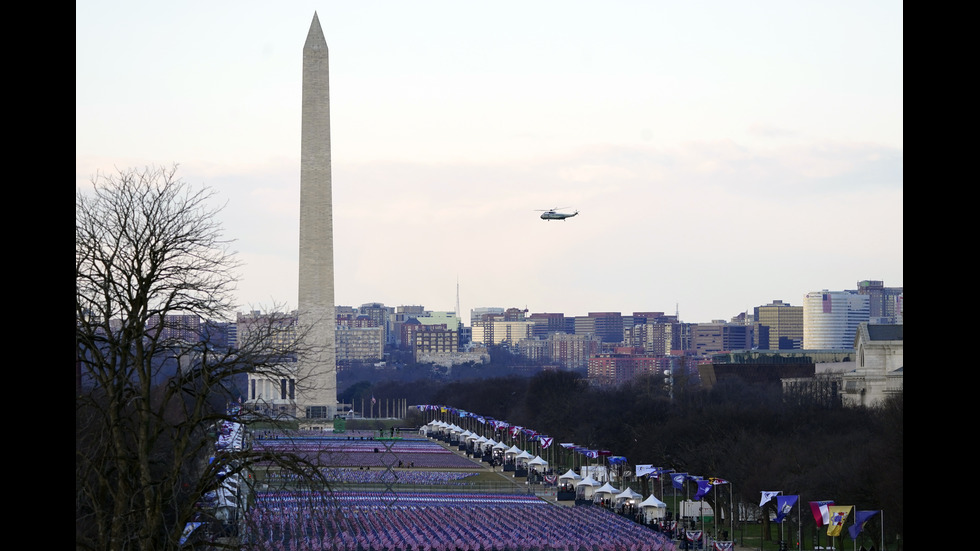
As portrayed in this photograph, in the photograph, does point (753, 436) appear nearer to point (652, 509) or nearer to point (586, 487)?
point (586, 487)

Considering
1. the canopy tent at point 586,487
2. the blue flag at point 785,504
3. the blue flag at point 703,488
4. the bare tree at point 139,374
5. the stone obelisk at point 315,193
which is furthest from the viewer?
the stone obelisk at point 315,193

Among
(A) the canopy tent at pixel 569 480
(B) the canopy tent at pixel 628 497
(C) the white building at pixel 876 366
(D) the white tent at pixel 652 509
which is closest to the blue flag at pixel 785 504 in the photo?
(D) the white tent at pixel 652 509

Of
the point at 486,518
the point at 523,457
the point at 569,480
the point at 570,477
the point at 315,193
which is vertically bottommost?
the point at 523,457

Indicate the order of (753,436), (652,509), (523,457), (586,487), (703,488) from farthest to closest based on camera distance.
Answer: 1. (523,457)
2. (753,436)
3. (586,487)
4. (652,509)
5. (703,488)

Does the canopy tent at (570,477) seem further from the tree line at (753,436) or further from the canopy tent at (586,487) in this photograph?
the tree line at (753,436)

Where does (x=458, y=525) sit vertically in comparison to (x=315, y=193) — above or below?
below

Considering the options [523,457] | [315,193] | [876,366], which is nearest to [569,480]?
[523,457]

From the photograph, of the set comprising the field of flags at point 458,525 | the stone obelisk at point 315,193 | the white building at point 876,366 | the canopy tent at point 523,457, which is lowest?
the canopy tent at point 523,457

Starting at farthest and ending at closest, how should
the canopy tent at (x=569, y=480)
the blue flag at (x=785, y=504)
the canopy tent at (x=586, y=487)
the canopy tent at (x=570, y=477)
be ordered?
1. the canopy tent at (x=570, y=477)
2. the canopy tent at (x=569, y=480)
3. the canopy tent at (x=586, y=487)
4. the blue flag at (x=785, y=504)
